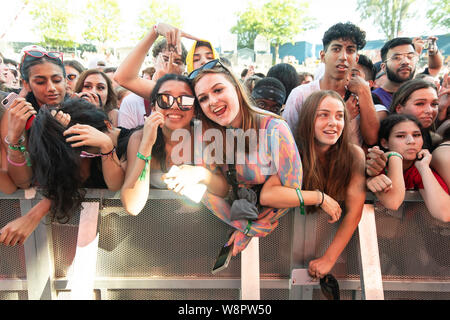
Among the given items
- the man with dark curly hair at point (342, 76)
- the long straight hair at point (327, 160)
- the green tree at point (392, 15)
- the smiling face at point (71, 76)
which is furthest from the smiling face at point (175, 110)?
the green tree at point (392, 15)

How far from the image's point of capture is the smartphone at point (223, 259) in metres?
1.94

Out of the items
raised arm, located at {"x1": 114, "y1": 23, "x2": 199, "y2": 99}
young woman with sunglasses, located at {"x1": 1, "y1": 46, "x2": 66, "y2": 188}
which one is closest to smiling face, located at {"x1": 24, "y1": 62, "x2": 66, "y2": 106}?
young woman with sunglasses, located at {"x1": 1, "y1": 46, "x2": 66, "y2": 188}

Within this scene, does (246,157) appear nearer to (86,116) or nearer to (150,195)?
(150,195)

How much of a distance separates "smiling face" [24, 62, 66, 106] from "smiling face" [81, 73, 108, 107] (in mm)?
623

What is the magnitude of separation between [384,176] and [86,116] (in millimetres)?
1961

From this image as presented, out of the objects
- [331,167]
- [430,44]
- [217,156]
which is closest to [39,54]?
[217,156]

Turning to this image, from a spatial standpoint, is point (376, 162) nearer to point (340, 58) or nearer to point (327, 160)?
point (327, 160)

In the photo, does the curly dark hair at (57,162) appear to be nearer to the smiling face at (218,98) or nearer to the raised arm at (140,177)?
the raised arm at (140,177)

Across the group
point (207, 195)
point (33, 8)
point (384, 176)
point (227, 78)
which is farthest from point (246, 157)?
point (33, 8)

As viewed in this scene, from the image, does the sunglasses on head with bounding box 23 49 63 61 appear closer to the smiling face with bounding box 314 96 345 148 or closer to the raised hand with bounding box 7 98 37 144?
the raised hand with bounding box 7 98 37 144

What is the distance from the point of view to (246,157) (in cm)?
195

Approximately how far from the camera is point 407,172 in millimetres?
2172

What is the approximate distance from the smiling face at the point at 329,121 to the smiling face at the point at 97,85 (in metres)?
2.23

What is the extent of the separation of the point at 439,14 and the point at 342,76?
24160 millimetres
